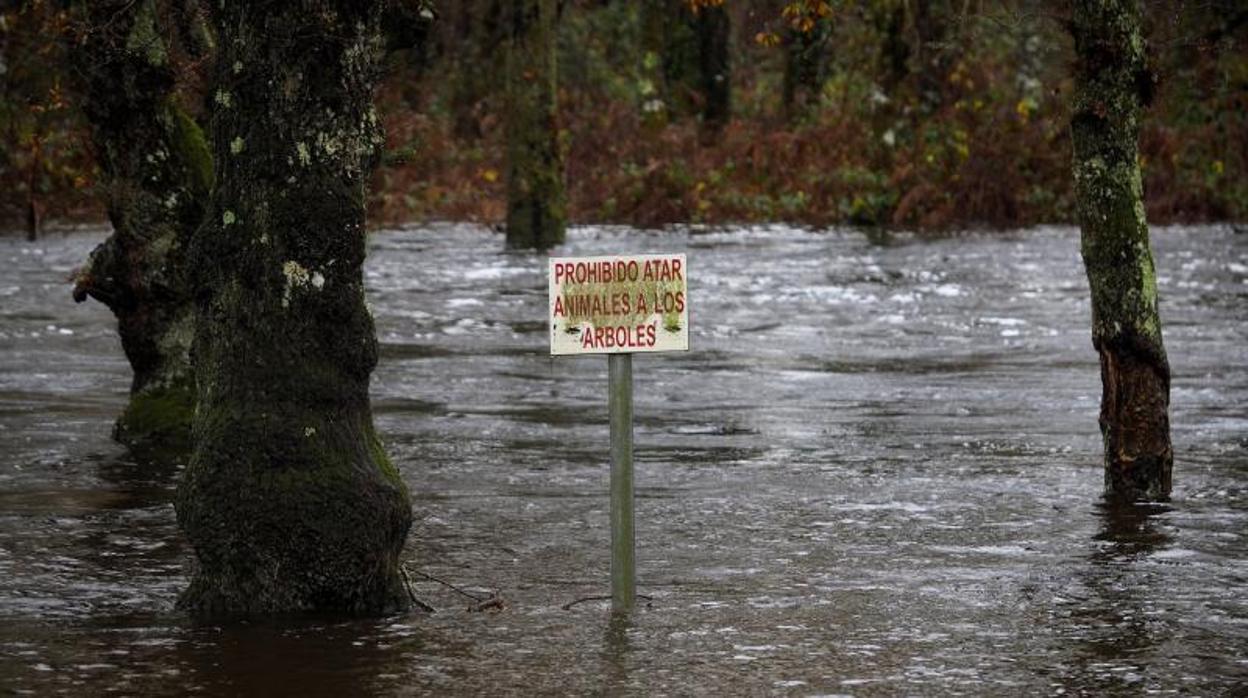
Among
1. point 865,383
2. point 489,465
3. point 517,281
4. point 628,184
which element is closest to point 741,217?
point 628,184

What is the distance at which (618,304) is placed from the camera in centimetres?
895

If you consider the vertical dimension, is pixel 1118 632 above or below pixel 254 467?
below

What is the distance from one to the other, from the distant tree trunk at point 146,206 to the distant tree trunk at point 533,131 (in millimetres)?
18925

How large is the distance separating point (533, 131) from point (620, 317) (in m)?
24.6

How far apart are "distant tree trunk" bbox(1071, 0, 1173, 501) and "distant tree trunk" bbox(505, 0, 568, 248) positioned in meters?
21.0

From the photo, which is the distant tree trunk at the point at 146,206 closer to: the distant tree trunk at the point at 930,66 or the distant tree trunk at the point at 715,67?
the distant tree trunk at the point at 930,66

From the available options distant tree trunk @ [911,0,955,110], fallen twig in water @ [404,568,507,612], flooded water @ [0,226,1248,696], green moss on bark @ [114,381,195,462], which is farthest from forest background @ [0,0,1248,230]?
fallen twig in water @ [404,568,507,612]

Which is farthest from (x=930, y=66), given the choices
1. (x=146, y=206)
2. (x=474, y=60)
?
(x=146, y=206)

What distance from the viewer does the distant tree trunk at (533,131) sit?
32.9m

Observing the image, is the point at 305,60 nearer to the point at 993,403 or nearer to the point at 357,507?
the point at 357,507

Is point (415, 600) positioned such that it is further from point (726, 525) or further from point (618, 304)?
point (726, 525)

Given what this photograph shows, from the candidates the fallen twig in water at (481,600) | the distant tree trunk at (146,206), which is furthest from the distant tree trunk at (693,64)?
the fallen twig in water at (481,600)

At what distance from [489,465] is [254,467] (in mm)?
4899

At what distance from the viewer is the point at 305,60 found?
8.86 m
